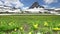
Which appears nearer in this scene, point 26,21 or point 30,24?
point 30,24

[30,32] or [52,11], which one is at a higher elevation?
[52,11]

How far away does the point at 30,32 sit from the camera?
3.17 metres

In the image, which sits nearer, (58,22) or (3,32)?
(3,32)

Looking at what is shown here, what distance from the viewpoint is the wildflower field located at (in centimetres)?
318

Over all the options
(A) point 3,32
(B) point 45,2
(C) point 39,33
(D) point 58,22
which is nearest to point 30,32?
(C) point 39,33

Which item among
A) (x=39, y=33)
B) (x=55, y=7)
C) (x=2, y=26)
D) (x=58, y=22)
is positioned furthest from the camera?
(x=55, y=7)

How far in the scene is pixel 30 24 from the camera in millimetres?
3451

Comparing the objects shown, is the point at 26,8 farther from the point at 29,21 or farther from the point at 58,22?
the point at 58,22

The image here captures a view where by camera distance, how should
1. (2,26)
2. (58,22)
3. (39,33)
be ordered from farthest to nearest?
1. (58,22)
2. (2,26)
3. (39,33)

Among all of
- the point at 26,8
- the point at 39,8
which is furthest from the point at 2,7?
the point at 39,8

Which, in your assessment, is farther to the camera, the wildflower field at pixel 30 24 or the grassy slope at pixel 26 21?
the grassy slope at pixel 26 21

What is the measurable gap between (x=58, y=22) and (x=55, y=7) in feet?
1.28

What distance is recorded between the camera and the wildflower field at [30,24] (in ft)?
10.4

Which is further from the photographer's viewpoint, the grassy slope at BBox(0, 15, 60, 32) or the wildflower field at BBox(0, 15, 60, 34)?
the grassy slope at BBox(0, 15, 60, 32)
